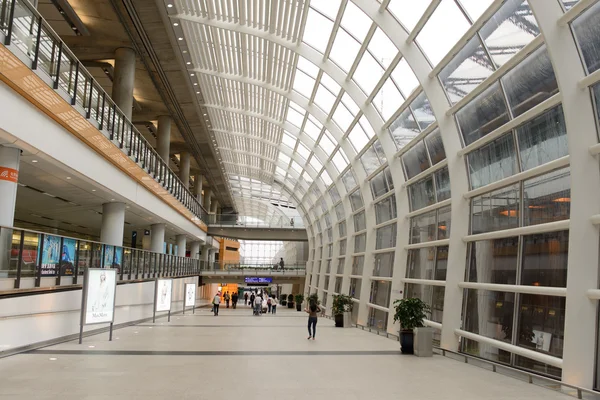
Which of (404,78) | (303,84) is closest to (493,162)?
(404,78)

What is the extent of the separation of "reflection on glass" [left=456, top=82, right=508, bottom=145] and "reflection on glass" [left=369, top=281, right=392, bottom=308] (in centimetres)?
905

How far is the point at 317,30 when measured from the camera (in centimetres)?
1870

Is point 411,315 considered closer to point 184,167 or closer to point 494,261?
point 494,261

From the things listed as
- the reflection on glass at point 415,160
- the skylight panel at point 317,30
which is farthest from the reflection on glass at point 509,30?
the skylight panel at point 317,30

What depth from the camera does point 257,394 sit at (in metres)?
7.97

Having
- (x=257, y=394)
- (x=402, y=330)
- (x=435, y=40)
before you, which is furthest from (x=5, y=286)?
(x=435, y=40)

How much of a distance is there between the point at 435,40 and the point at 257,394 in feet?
34.4

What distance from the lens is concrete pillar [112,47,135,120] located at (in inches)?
885

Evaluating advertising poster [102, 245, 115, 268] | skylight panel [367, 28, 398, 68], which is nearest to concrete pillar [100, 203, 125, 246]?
advertising poster [102, 245, 115, 268]

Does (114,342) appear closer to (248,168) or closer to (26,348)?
(26,348)

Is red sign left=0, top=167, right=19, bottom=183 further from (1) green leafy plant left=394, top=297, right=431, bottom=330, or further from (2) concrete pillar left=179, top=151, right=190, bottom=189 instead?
(2) concrete pillar left=179, top=151, right=190, bottom=189

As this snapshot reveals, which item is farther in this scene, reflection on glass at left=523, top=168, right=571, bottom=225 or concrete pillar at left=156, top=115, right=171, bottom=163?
concrete pillar at left=156, top=115, right=171, bottom=163

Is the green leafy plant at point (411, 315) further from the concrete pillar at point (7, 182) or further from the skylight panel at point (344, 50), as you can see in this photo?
the concrete pillar at point (7, 182)

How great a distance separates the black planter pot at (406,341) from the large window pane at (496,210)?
127 inches
